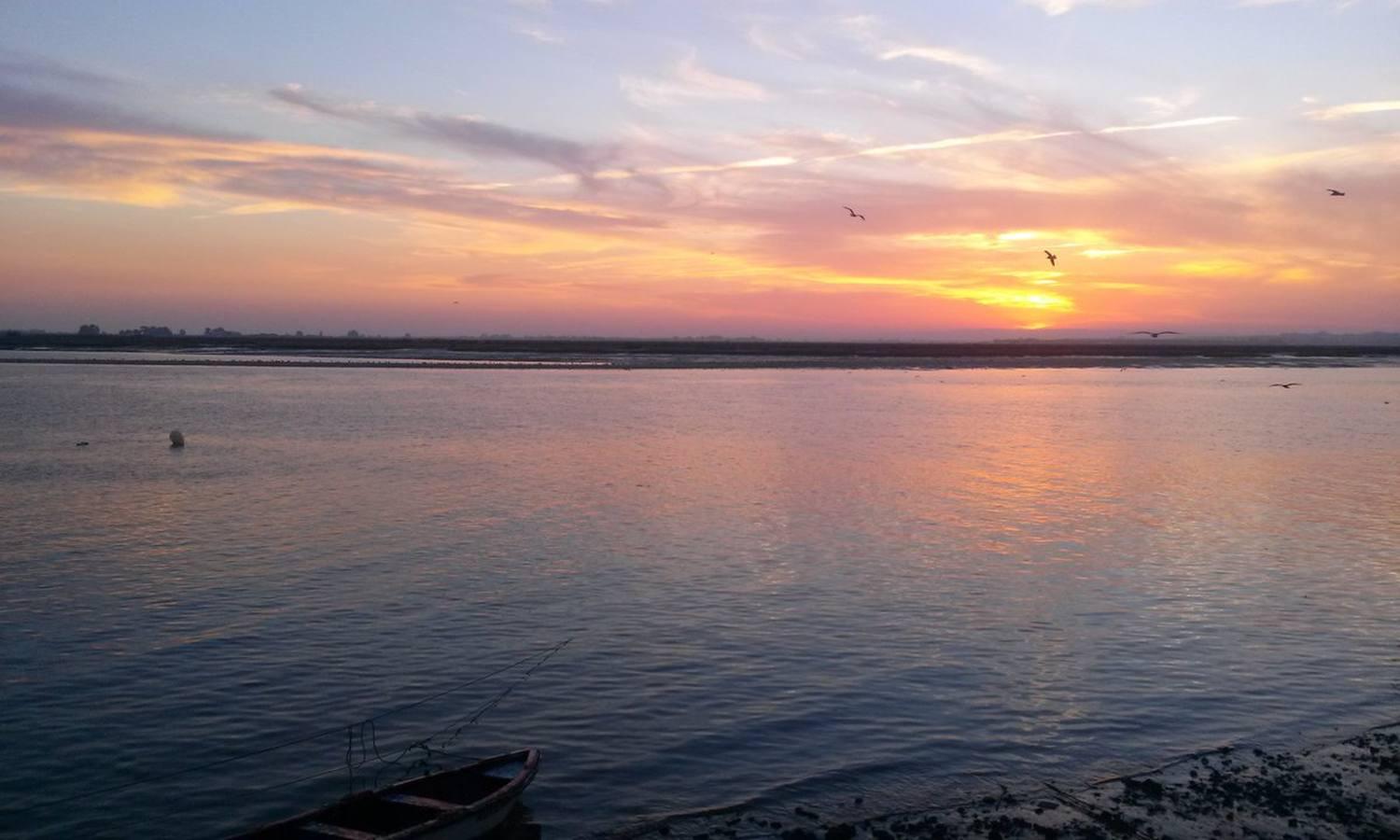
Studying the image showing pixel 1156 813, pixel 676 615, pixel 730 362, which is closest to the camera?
pixel 1156 813

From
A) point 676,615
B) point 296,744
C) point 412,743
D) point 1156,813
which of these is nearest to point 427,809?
point 412,743

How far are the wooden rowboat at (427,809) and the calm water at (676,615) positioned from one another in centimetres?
63

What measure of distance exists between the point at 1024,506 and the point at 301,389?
57.5 metres

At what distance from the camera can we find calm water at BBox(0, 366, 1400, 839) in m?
12.1

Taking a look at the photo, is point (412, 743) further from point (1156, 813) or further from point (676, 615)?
point (1156, 813)

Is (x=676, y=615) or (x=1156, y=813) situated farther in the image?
(x=676, y=615)

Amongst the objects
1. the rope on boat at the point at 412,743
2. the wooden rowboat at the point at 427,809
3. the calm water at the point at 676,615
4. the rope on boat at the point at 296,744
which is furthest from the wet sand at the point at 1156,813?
the rope on boat at the point at 296,744

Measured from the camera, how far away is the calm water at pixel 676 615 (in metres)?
12.1

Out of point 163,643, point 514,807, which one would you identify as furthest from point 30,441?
point 514,807

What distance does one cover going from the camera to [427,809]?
9875mm

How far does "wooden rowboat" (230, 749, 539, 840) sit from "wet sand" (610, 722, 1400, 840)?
47.5 inches

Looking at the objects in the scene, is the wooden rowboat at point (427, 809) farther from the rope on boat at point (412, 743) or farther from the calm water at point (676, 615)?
the rope on boat at point (412, 743)

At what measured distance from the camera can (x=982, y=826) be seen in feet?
34.0

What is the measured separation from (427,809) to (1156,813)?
681cm
